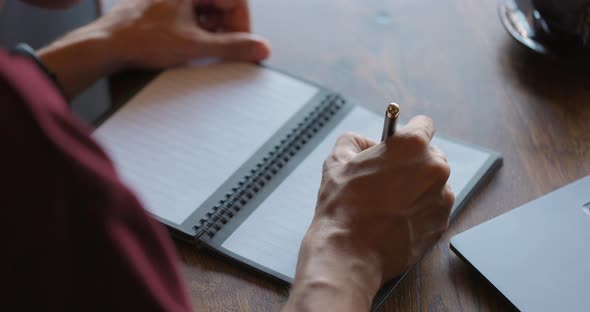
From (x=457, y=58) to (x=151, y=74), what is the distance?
1.54 feet

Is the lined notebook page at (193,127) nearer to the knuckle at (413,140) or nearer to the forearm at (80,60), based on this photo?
the forearm at (80,60)

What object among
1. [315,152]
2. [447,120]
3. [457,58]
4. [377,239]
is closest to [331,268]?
[377,239]

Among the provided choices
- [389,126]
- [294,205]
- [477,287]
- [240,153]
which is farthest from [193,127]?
[477,287]

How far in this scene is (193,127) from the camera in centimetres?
99

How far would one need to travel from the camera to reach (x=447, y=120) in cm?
99

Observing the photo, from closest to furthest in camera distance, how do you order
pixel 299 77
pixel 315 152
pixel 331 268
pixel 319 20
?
pixel 331 268 < pixel 315 152 < pixel 299 77 < pixel 319 20

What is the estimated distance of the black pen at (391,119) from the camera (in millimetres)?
Answer: 764

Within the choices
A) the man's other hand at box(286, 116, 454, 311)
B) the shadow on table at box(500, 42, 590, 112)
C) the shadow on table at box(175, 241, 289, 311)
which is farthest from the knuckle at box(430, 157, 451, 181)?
the shadow on table at box(500, 42, 590, 112)

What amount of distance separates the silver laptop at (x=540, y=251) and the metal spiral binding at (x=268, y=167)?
0.25 meters

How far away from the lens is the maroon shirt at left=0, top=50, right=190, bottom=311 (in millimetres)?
438

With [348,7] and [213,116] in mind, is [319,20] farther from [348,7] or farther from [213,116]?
[213,116]

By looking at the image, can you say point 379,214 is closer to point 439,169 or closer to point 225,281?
point 439,169

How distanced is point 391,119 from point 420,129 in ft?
0.15

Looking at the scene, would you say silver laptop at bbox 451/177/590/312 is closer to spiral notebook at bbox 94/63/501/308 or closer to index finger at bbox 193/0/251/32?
spiral notebook at bbox 94/63/501/308
